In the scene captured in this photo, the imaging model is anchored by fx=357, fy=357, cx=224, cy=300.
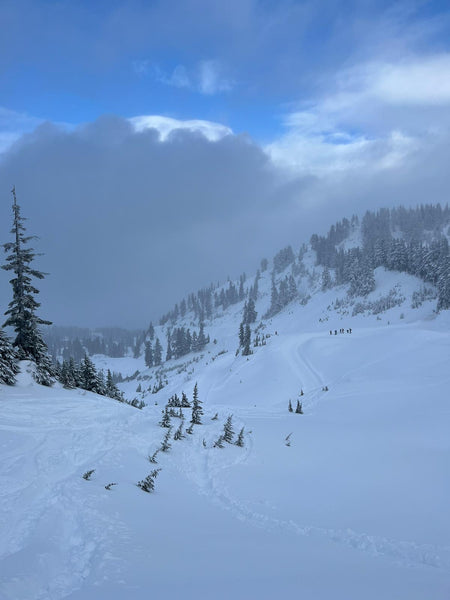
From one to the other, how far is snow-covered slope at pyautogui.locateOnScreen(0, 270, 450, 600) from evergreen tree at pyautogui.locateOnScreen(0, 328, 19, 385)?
0.98 metres

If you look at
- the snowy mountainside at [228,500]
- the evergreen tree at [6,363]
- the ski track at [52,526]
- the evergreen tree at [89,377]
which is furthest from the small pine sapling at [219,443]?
the evergreen tree at [89,377]

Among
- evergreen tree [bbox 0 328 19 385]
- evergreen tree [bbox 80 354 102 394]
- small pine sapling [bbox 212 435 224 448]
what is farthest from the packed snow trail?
evergreen tree [bbox 80 354 102 394]

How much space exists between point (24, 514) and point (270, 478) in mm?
7848

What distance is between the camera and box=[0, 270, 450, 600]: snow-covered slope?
17.9 feet

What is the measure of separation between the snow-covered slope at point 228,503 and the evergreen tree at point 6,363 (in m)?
0.98

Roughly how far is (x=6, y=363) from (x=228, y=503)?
1644 cm

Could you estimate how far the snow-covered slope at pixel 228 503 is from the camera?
546 cm

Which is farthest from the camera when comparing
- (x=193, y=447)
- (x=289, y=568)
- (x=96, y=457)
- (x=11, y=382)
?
(x=11, y=382)

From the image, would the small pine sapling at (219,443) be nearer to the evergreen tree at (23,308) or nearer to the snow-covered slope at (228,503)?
the snow-covered slope at (228,503)

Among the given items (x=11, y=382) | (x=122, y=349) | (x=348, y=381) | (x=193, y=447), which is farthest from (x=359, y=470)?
(x=122, y=349)

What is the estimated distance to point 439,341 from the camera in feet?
129

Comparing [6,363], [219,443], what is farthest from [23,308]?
[219,443]

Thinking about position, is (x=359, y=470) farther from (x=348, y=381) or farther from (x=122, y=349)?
(x=122, y=349)

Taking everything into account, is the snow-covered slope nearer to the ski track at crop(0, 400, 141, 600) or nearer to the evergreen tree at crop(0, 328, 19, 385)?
the ski track at crop(0, 400, 141, 600)
